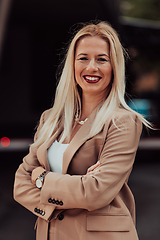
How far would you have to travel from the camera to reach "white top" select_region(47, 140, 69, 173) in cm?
176

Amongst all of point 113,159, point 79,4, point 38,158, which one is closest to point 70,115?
point 38,158

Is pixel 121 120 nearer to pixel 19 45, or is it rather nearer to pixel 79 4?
pixel 79 4

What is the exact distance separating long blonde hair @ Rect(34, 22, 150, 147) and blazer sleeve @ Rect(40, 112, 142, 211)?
0.10m

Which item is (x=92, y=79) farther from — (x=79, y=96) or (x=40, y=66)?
(x=40, y=66)

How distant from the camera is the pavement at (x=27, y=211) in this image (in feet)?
14.6

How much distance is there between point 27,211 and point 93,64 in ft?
13.8

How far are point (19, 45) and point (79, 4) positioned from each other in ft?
11.4

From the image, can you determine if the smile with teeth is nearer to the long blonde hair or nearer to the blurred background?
the long blonde hair

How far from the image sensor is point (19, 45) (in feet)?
39.2

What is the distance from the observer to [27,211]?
5320mm

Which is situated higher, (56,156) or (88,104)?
(88,104)

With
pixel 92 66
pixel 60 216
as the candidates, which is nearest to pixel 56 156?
pixel 60 216

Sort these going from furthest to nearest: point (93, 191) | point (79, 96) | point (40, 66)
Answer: point (40, 66) < point (79, 96) < point (93, 191)

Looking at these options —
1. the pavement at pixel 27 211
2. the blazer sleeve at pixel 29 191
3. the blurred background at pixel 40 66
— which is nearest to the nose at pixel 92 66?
the blazer sleeve at pixel 29 191
